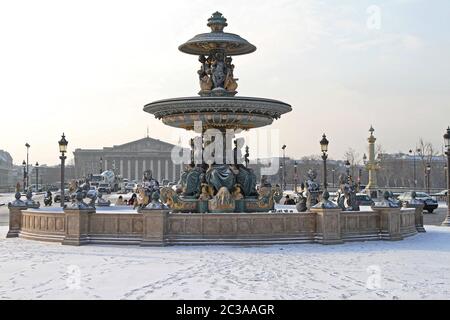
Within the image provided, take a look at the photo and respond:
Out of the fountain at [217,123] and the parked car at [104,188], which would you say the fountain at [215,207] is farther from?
the parked car at [104,188]

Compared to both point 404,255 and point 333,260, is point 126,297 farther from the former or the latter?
point 404,255

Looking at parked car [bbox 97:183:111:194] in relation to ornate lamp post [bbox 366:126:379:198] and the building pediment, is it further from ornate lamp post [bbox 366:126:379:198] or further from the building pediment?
the building pediment

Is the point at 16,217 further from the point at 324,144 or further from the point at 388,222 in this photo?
Result: the point at 324,144

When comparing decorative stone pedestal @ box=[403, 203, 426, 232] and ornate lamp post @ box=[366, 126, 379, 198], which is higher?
ornate lamp post @ box=[366, 126, 379, 198]

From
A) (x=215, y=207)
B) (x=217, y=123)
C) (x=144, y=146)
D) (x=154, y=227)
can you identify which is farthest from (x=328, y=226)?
(x=144, y=146)

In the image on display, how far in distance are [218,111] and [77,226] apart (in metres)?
6.07

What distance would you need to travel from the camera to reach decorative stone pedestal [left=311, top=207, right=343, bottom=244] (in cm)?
1603

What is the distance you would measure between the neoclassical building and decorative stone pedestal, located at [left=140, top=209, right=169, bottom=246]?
12590cm

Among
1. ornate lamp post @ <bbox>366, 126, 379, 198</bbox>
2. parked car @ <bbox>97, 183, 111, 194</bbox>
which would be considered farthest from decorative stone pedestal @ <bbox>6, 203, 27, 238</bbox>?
parked car @ <bbox>97, 183, 111, 194</bbox>

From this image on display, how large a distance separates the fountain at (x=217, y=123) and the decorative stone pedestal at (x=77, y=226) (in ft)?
12.2

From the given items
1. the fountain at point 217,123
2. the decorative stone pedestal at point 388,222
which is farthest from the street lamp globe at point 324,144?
the decorative stone pedestal at point 388,222

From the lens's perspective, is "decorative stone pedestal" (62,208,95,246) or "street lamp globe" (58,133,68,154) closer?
"decorative stone pedestal" (62,208,95,246)

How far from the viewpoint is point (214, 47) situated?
70.0 ft
